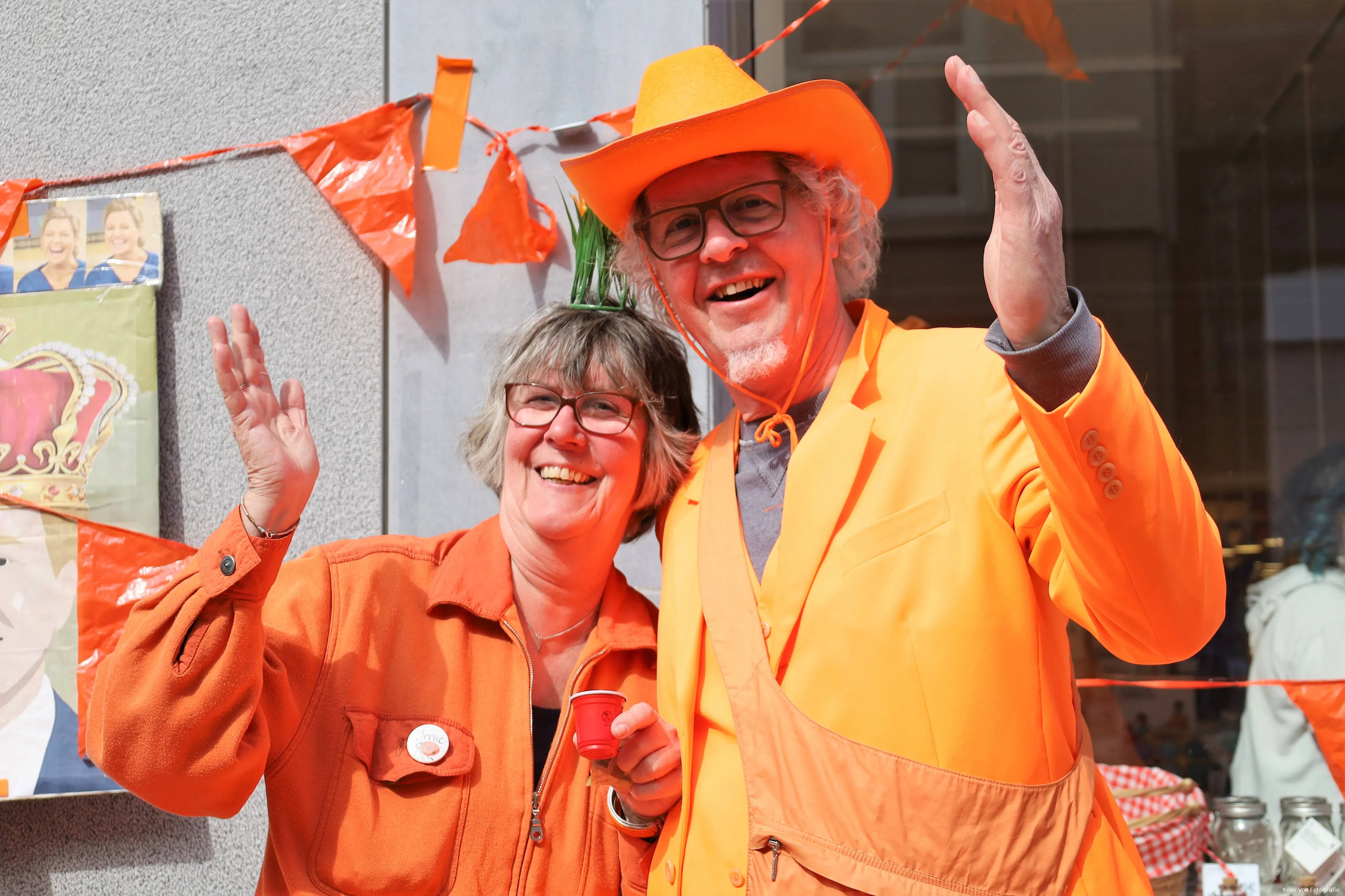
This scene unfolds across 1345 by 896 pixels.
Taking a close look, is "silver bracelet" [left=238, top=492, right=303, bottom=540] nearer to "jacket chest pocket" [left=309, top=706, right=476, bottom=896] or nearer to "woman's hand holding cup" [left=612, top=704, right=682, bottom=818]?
"jacket chest pocket" [left=309, top=706, right=476, bottom=896]

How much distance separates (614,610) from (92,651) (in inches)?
69.6

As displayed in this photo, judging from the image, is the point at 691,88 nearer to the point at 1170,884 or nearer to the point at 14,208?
the point at 14,208

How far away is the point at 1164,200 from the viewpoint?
4871mm

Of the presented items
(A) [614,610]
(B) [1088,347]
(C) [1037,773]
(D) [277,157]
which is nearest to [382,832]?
(A) [614,610]

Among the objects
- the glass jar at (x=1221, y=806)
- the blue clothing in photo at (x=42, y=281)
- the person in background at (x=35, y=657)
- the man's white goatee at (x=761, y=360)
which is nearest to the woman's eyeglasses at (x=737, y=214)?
the man's white goatee at (x=761, y=360)

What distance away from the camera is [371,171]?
11.4 feet

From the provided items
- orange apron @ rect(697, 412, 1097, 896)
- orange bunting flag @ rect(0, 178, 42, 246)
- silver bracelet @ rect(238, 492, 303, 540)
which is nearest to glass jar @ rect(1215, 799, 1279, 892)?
orange apron @ rect(697, 412, 1097, 896)

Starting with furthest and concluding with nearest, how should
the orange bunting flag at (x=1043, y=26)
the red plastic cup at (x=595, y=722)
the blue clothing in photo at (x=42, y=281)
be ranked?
1. the orange bunting flag at (x=1043, y=26)
2. the blue clothing in photo at (x=42, y=281)
3. the red plastic cup at (x=595, y=722)

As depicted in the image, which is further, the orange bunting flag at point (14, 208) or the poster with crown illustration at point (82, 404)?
the orange bunting flag at point (14, 208)

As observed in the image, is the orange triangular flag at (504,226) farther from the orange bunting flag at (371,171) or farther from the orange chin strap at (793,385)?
the orange chin strap at (793,385)

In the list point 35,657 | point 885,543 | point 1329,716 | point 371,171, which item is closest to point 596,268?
point 371,171

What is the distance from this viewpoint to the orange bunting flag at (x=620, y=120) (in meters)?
3.44

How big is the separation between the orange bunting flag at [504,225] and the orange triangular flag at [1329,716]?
3141mm

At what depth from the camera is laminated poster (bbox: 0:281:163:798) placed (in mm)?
3227
